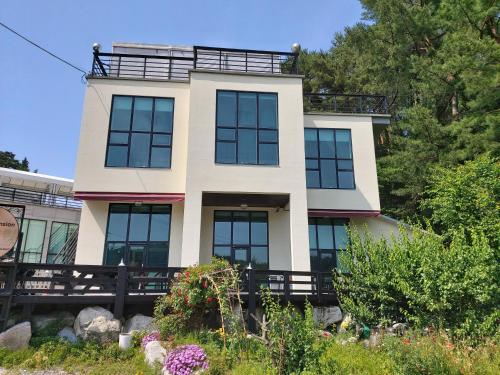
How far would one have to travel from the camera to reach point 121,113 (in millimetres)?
13422

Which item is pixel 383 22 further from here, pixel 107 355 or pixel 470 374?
pixel 107 355

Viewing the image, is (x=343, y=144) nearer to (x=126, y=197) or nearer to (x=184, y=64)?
(x=184, y=64)

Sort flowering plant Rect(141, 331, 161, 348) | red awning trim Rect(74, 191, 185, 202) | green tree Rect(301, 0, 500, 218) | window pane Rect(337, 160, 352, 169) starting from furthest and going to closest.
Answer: window pane Rect(337, 160, 352, 169)
green tree Rect(301, 0, 500, 218)
red awning trim Rect(74, 191, 185, 202)
flowering plant Rect(141, 331, 161, 348)

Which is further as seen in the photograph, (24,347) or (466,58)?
(466,58)

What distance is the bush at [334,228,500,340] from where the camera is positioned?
7.34 m

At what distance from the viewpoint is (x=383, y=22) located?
19500 mm

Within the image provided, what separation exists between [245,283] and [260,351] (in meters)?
4.10

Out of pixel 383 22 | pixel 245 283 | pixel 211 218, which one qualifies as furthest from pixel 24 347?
pixel 383 22

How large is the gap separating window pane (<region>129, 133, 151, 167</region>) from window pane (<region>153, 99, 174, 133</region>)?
58 centimetres

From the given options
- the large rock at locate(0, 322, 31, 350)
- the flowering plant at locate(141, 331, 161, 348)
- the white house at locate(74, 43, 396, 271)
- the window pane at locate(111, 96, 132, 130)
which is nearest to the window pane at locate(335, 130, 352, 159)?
the white house at locate(74, 43, 396, 271)

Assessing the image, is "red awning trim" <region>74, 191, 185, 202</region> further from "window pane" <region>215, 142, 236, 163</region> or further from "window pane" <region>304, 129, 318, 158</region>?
"window pane" <region>304, 129, 318, 158</region>

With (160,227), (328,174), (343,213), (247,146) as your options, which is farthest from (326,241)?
(160,227)

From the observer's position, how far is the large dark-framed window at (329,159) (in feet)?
48.2

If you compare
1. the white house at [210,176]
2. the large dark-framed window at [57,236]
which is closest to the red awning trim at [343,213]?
the white house at [210,176]
